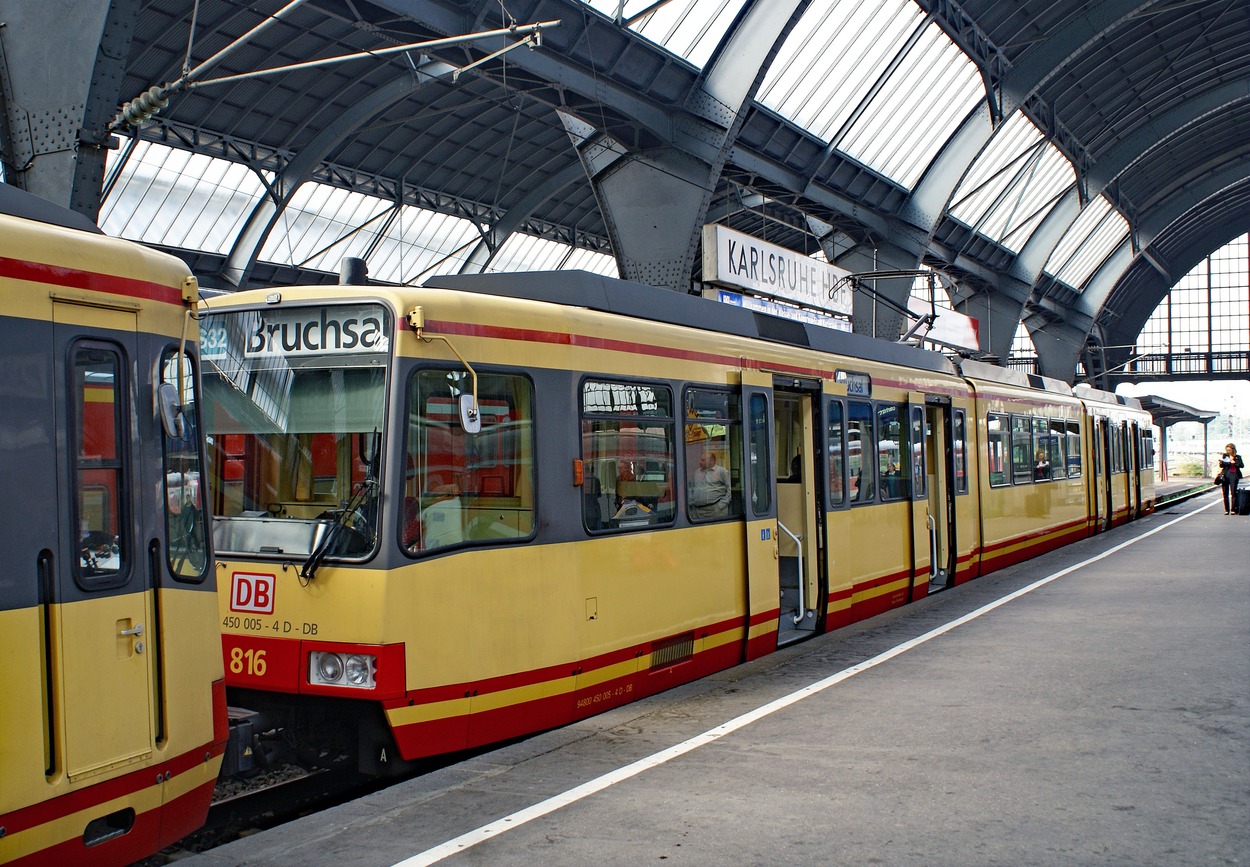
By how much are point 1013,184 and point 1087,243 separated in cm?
1562

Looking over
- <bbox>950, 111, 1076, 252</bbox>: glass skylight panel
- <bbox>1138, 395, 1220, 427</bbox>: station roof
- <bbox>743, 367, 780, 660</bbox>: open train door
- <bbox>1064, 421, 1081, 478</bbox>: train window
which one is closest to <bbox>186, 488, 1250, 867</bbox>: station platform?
<bbox>743, 367, 780, 660</bbox>: open train door

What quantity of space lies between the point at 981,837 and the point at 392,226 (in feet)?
115

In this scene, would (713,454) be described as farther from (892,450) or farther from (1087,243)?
(1087,243)

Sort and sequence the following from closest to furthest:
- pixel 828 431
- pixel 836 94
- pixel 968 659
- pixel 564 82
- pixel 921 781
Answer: pixel 921 781, pixel 968 659, pixel 828 431, pixel 564 82, pixel 836 94

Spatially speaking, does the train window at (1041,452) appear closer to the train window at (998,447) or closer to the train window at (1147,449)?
the train window at (998,447)

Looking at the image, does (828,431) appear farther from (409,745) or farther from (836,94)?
(836,94)

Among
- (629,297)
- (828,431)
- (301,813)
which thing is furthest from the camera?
(828,431)

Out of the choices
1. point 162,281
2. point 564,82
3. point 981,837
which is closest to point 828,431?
point 981,837

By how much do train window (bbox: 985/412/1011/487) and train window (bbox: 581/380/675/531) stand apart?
8968 millimetres

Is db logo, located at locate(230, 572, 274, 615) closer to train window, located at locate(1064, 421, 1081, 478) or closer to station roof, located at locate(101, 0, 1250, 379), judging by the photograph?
station roof, located at locate(101, 0, 1250, 379)

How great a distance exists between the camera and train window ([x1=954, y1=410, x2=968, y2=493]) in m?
14.5

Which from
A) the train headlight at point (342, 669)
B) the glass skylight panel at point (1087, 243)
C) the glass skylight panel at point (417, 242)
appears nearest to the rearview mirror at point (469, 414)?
the train headlight at point (342, 669)

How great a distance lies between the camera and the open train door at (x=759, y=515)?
914 cm

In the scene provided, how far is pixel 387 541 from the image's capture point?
19.6 feet
